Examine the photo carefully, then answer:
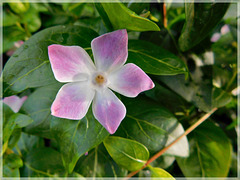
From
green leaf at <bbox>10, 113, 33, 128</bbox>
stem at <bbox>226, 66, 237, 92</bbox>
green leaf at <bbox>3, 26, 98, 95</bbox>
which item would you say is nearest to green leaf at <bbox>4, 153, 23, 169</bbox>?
green leaf at <bbox>10, 113, 33, 128</bbox>

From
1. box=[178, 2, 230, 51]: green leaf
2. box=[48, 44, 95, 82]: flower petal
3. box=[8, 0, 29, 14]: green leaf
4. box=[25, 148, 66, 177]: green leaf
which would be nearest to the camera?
box=[48, 44, 95, 82]: flower petal

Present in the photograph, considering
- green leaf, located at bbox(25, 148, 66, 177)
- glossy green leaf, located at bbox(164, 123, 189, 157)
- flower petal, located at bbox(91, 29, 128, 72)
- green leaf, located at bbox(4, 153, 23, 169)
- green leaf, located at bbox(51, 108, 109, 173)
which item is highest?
flower petal, located at bbox(91, 29, 128, 72)

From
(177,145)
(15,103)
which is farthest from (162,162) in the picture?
→ (15,103)

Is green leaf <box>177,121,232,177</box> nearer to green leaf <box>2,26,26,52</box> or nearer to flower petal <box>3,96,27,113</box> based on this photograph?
flower petal <box>3,96,27,113</box>

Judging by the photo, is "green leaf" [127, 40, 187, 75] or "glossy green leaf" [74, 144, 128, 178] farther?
"glossy green leaf" [74, 144, 128, 178]

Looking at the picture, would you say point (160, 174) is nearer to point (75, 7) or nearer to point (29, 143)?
point (29, 143)

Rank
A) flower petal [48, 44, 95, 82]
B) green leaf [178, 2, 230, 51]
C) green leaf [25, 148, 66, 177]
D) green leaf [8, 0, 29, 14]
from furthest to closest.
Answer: green leaf [8, 0, 29, 14], green leaf [25, 148, 66, 177], green leaf [178, 2, 230, 51], flower petal [48, 44, 95, 82]

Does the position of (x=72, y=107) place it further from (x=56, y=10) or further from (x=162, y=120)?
(x=56, y=10)
